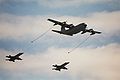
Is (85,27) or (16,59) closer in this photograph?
(85,27)

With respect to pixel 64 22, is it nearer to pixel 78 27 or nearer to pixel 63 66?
pixel 78 27

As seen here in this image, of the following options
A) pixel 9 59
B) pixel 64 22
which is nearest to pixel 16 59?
pixel 9 59

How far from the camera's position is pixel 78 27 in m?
150

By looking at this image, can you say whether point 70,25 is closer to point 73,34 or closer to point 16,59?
point 73,34

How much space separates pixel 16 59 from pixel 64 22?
29.6 meters

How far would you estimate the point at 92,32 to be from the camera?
15225 centimetres

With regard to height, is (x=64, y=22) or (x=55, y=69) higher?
(x=64, y=22)

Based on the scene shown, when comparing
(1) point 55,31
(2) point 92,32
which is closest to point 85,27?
(2) point 92,32

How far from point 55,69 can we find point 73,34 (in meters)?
22.3

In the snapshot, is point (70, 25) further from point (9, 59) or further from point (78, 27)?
point (9, 59)

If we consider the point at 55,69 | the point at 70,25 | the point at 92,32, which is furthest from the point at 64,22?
the point at 55,69

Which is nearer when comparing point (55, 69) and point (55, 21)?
point (55, 21)

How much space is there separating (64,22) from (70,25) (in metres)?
2.98

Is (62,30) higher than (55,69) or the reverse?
higher
